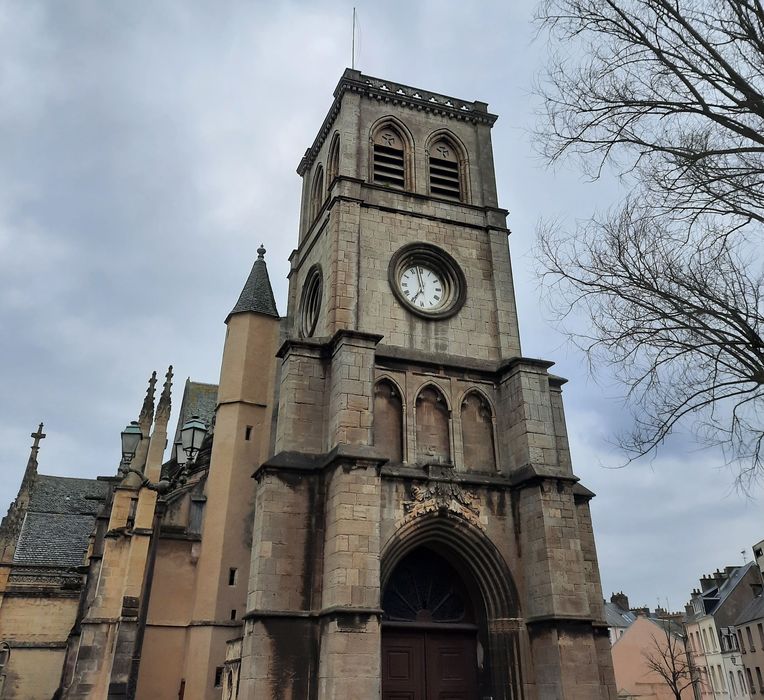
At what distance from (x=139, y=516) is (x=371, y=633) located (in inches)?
357

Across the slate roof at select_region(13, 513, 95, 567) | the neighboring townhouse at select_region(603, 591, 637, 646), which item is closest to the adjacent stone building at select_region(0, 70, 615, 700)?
the slate roof at select_region(13, 513, 95, 567)

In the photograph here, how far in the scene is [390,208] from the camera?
17797mm

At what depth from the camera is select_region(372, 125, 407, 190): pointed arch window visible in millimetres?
18688

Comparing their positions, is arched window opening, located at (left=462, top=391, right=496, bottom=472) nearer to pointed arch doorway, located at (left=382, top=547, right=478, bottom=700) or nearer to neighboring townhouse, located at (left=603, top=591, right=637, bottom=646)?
pointed arch doorway, located at (left=382, top=547, right=478, bottom=700)

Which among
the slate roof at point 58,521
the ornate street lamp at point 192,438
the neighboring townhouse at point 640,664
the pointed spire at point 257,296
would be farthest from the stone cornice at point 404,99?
the neighboring townhouse at point 640,664

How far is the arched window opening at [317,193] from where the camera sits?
2108cm

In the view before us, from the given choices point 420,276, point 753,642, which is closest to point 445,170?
point 420,276

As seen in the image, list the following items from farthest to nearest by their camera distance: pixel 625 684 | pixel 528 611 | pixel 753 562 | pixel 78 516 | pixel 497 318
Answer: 1. pixel 625 684
2. pixel 753 562
3. pixel 78 516
4. pixel 497 318
5. pixel 528 611

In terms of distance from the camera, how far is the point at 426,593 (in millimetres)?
14477

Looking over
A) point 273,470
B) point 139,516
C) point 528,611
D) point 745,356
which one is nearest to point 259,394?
point 139,516

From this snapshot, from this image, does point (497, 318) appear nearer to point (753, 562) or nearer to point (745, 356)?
point (745, 356)

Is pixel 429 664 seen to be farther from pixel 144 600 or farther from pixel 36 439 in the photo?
pixel 36 439

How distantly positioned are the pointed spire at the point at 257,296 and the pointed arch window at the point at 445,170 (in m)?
6.50

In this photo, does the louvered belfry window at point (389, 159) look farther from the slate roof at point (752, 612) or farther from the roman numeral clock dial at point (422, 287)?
the slate roof at point (752, 612)
